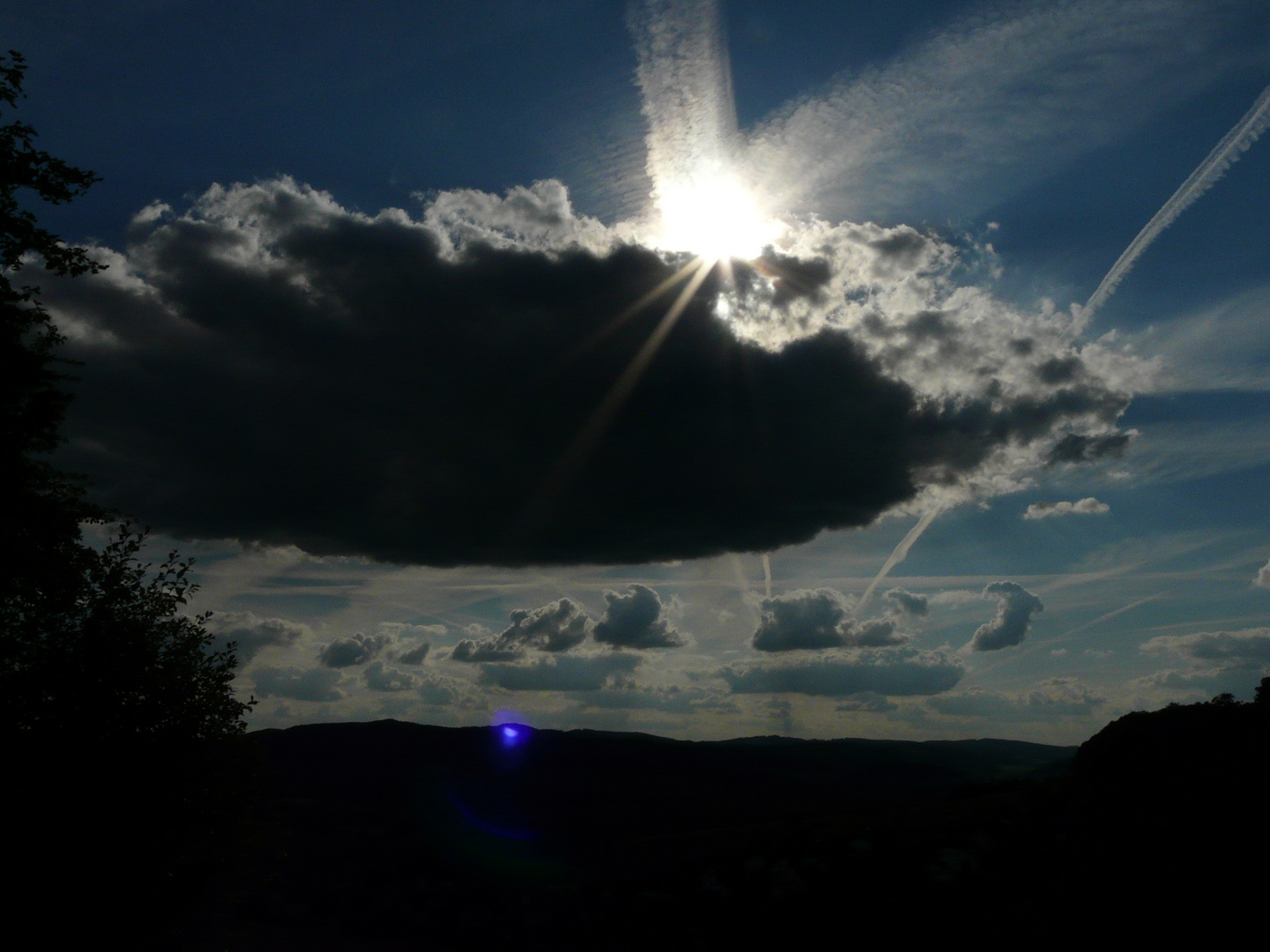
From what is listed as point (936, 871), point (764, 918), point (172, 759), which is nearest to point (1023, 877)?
point (936, 871)

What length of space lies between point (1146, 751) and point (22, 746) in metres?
51.9

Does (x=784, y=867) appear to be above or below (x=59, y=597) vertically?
below

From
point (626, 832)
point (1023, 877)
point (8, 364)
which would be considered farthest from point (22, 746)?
point (626, 832)

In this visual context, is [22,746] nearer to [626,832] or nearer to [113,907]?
[113,907]

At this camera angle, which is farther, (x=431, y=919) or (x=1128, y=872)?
(x=431, y=919)

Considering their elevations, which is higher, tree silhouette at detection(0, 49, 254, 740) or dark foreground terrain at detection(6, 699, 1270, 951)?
tree silhouette at detection(0, 49, 254, 740)

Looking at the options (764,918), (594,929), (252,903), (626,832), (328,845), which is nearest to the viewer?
(764,918)

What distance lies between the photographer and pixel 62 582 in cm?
2534

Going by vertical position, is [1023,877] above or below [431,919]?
above

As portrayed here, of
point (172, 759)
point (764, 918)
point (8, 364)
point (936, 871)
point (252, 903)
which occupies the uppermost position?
point (8, 364)

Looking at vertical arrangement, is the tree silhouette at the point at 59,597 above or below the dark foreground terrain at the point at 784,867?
above

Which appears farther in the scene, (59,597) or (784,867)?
(784,867)

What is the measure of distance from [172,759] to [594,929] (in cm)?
5925

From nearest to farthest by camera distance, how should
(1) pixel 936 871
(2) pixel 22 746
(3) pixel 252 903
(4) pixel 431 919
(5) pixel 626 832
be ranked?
(2) pixel 22 746 → (1) pixel 936 871 → (4) pixel 431 919 → (3) pixel 252 903 → (5) pixel 626 832
